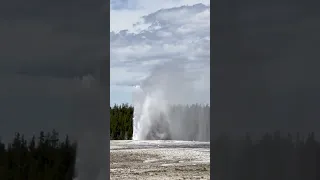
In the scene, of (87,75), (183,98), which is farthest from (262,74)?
(183,98)

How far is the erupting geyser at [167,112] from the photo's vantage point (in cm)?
1602

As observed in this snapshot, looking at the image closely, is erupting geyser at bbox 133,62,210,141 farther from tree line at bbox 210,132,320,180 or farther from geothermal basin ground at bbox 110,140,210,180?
tree line at bbox 210,132,320,180

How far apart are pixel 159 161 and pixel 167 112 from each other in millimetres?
5228

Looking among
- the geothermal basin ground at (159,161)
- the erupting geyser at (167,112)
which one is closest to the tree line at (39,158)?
the geothermal basin ground at (159,161)

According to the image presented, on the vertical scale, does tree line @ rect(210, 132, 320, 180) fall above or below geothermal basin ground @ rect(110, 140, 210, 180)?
above

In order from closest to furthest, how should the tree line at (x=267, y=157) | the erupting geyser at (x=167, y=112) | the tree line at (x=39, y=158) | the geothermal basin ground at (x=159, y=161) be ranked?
the tree line at (x=267, y=157), the tree line at (x=39, y=158), the geothermal basin ground at (x=159, y=161), the erupting geyser at (x=167, y=112)

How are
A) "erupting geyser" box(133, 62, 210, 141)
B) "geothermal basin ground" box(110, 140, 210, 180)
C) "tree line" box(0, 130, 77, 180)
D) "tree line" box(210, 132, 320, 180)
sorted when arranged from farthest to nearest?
1. "erupting geyser" box(133, 62, 210, 141)
2. "geothermal basin ground" box(110, 140, 210, 180)
3. "tree line" box(0, 130, 77, 180)
4. "tree line" box(210, 132, 320, 180)

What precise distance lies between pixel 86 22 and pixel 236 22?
1.76 m

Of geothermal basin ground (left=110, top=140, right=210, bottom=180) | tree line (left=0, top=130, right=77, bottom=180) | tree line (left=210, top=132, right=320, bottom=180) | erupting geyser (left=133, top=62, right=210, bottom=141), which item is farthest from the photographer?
erupting geyser (left=133, top=62, right=210, bottom=141)

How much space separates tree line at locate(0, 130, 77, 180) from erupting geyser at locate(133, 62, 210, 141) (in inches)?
389

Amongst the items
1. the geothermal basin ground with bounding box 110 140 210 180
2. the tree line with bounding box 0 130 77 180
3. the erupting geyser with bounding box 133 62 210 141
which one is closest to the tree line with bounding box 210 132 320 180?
the tree line with bounding box 0 130 77 180

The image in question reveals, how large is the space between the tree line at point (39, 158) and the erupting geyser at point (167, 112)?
988 centimetres

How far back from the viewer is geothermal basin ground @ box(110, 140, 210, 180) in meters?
10.3

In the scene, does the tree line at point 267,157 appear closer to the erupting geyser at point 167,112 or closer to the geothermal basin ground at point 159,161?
the geothermal basin ground at point 159,161
